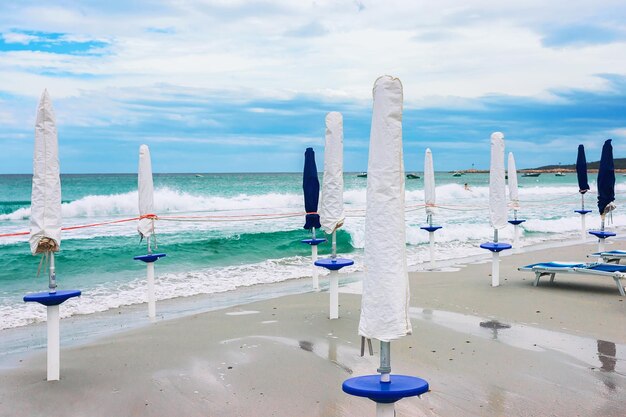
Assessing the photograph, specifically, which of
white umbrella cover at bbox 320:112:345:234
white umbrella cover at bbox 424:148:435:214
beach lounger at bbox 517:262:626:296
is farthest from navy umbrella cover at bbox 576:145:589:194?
white umbrella cover at bbox 320:112:345:234

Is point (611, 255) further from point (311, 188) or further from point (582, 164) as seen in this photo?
point (311, 188)

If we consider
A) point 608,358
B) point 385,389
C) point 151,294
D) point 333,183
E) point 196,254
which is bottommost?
point 196,254

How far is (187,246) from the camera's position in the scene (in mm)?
20469

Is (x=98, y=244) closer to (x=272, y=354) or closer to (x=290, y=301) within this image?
(x=290, y=301)

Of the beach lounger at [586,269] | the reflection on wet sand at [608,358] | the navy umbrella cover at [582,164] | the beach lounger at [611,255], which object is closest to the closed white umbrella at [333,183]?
the reflection on wet sand at [608,358]

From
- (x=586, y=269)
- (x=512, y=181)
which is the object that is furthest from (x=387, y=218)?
(x=512, y=181)

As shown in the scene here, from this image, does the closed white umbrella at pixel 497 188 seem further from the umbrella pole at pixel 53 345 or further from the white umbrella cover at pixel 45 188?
the umbrella pole at pixel 53 345

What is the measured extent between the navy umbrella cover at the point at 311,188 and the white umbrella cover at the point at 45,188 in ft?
13.5

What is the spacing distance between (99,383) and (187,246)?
14.1 meters

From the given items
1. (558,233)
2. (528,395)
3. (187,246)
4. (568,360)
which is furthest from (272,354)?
(558,233)

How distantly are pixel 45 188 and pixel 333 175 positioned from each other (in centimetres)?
399

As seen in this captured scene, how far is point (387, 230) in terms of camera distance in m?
3.81

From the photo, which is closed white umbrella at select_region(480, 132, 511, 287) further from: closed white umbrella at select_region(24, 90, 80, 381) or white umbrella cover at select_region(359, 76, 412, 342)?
white umbrella cover at select_region(359, 76, 412, 342)

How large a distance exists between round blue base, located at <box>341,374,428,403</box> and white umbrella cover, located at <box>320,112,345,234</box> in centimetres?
514
